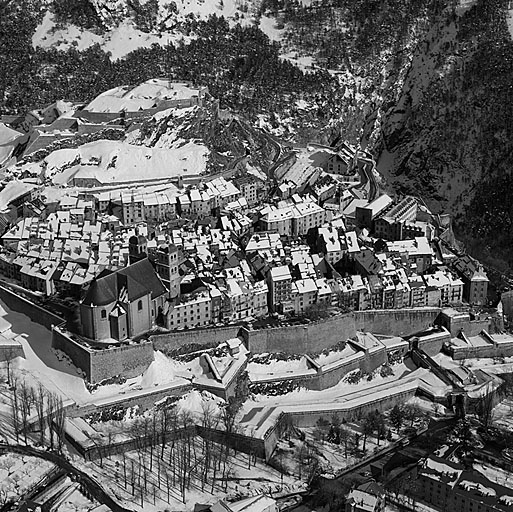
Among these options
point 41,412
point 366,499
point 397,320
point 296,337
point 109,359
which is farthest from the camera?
point 397,320

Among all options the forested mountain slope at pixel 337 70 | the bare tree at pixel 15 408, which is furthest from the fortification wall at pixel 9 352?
the forested mountain slope at pixel 337 70

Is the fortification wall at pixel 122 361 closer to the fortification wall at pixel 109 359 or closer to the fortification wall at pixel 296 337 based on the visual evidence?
the fortification wall at pixel 109 359

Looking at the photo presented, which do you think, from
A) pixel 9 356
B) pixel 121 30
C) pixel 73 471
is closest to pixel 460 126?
pixel 121 30

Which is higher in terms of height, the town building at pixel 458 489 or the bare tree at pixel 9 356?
the bare tree at pixel 9 356

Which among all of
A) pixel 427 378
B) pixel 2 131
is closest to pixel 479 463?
pixel 427 378

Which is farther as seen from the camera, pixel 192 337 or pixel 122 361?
pixel 192 337

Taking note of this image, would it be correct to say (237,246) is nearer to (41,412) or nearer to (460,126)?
(41,412)
